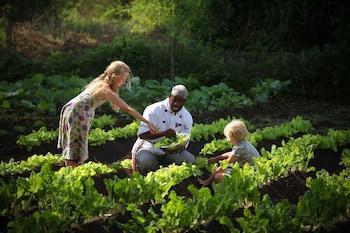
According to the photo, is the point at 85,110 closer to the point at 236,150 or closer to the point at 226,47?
the point at 236,150

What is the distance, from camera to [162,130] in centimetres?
699

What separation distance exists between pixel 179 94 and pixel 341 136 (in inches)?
140

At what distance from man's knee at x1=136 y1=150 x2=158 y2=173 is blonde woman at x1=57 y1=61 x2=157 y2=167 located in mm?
367

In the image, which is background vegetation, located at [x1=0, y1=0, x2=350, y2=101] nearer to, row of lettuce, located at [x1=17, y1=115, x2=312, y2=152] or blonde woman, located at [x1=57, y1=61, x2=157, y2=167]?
row of lettuce, located at [x1=17, y1=115, x2=312, y2=152]

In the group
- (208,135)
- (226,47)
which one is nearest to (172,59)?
(226,47)

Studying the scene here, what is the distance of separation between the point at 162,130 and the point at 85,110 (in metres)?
1.03

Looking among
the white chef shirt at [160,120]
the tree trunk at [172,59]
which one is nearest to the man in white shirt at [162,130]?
the white chef shirt at [160,120]

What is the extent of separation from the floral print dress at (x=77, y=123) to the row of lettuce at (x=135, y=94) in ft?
15.7

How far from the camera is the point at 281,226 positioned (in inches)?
183

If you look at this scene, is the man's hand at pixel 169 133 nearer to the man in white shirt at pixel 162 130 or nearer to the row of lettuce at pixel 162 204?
the man in white shirt at pixel 162 130

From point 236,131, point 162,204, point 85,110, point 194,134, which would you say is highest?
point 85,110

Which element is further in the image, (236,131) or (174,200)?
(236,131)

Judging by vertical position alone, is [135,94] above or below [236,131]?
below

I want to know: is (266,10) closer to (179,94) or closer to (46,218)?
(179,94)
